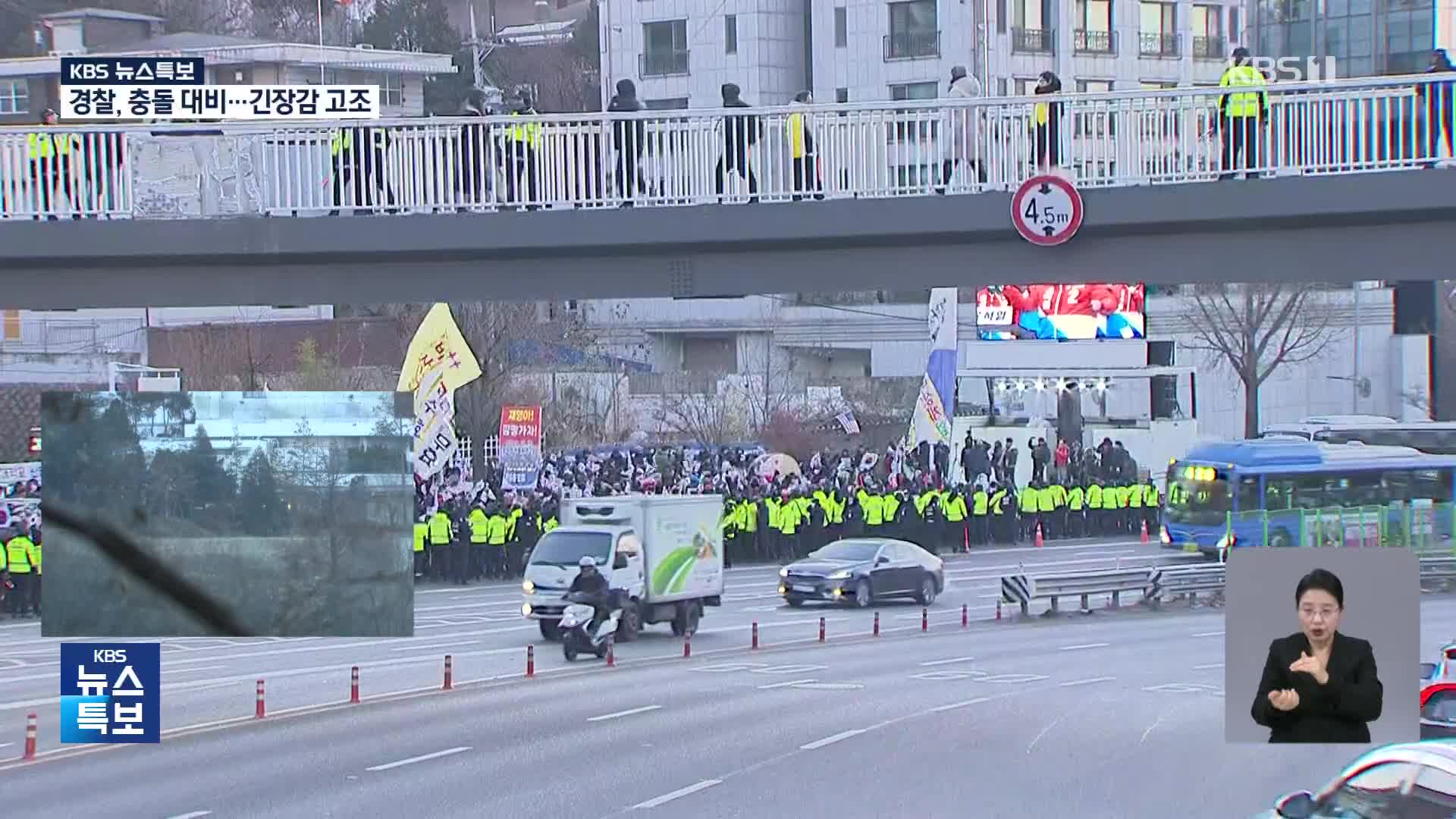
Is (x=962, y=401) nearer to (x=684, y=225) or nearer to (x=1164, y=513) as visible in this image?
(x=1164, y=513)

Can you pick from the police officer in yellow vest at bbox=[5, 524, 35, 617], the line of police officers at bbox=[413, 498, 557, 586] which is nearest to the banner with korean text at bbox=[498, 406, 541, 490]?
the line of police officers at bbox=[413, 498, 557, 586]

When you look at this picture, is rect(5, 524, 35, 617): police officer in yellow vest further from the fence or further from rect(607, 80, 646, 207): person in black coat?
the fence

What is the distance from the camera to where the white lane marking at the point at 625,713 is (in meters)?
23.6

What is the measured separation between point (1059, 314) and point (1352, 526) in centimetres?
2337

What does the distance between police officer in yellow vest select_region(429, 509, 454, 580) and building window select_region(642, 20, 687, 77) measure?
1316 cm

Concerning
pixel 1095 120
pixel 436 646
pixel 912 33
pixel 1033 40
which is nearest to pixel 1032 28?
pixel 1033 40

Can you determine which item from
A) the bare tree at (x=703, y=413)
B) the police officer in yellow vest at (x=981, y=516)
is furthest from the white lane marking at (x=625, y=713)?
the bare tree at (x=703, y=413)

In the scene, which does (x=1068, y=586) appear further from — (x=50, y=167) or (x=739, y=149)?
(x=50, y=167)

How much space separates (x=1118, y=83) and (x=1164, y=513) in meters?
16.4

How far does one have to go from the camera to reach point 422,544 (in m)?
39.2

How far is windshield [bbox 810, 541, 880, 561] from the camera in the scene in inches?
1457

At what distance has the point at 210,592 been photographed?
1648 cm

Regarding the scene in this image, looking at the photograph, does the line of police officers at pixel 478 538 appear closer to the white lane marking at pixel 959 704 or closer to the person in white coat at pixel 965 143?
the white lane marking at pixel 959 704

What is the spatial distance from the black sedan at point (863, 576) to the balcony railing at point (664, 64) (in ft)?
49.8
